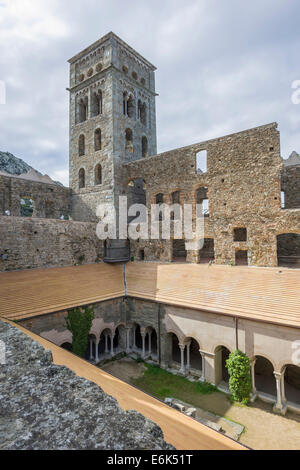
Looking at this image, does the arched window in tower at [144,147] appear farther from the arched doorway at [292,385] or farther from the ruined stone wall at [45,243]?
the arched doorway at [292,385]

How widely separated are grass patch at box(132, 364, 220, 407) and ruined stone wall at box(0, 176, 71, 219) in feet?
42.7

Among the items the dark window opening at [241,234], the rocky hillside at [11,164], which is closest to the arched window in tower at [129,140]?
the dark window opening at [241,234]

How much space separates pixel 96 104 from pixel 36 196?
9537 mm

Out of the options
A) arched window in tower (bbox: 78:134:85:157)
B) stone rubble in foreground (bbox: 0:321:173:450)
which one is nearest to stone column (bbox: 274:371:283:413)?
stone rubble in foreground (bbox: 0:321:173:450)

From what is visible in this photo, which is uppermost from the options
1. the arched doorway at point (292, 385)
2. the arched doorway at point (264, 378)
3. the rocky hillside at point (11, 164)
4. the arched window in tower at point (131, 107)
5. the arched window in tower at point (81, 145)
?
the rocky hillside at point (11, 164)

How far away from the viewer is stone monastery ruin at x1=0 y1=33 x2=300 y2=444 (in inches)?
389

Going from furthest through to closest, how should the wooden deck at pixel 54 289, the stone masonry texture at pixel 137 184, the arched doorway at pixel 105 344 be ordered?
the stone masonry texture at pixel 137 184
the arched doorway at pixel 105 344
the wooden deck at pixel 54 289

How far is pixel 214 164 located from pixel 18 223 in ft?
38.0

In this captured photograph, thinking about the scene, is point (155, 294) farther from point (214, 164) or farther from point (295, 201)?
point (295, 201)

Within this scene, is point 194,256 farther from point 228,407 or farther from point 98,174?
point 98,174

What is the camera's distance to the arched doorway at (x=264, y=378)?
31.5 feet

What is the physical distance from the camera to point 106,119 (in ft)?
63.3

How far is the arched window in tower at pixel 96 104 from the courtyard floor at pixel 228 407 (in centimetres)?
1881

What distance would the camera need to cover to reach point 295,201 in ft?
52.1
